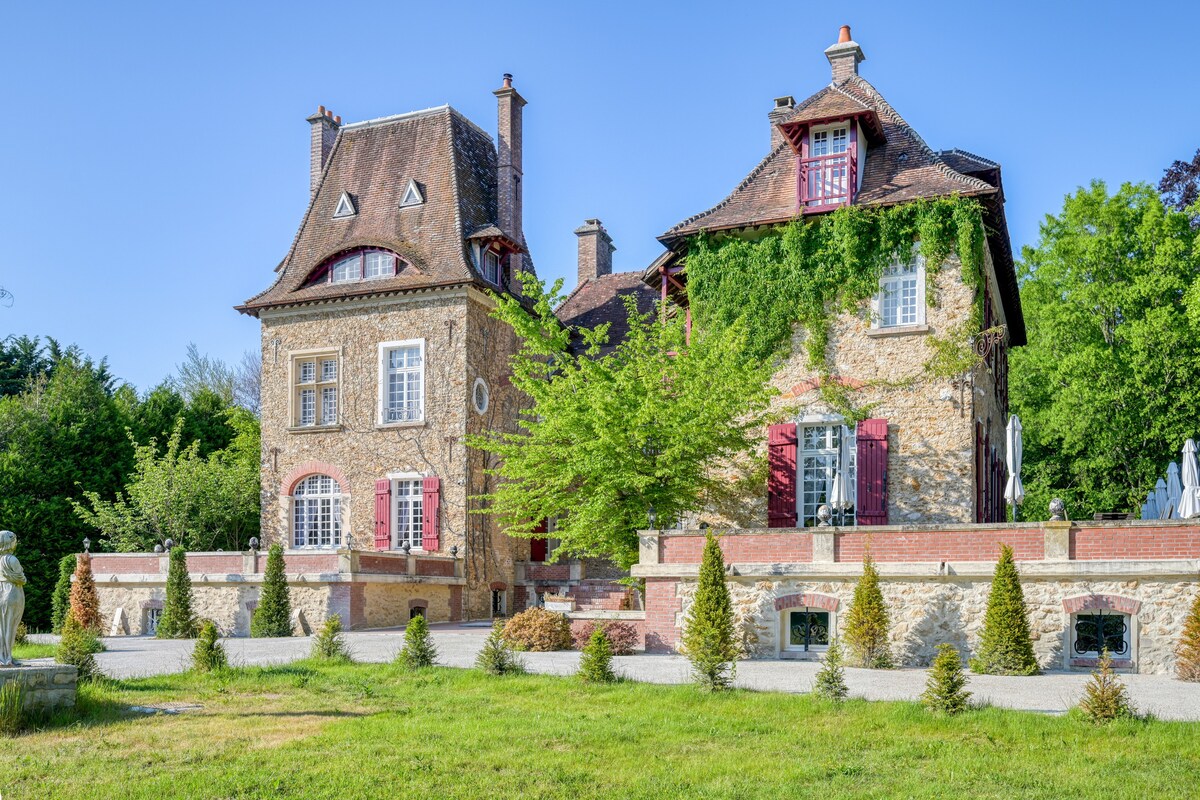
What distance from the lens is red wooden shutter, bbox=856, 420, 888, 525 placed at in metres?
21.6

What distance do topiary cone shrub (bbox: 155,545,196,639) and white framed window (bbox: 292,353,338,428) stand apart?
633 cm

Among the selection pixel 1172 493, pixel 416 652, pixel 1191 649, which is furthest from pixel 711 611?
pixel 1172 493

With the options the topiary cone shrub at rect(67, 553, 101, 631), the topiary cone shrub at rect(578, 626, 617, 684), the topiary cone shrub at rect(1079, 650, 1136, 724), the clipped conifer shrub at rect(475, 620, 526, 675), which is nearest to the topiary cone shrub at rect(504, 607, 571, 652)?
the clipped conifer shrub at rect(475, 620, 526, 675)

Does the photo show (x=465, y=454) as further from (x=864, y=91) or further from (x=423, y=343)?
(x=864, y=91)

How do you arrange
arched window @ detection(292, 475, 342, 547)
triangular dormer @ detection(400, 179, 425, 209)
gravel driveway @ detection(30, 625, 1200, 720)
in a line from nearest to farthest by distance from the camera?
gravel driveway @ detection(30, 625, 1200, 720)
arched window @ detection(292, 475, 342, 547)
triangular dormer @ detection(400, 179, 425, 209)

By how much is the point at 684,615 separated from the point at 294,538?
45.6 feet

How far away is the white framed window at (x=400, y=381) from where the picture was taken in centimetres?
2895

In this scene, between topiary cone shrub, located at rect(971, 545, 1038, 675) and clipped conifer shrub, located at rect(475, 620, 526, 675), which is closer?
clipped conifer shrub, located at rect(475, 620, 526, 675)

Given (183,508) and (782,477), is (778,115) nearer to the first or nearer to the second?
(782,477)

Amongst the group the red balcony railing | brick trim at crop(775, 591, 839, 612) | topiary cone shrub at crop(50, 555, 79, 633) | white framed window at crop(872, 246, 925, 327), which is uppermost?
the red balcony railing

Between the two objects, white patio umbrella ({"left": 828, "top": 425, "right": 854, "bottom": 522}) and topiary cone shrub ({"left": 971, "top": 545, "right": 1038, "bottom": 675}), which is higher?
white patio umbrella ({"left": 828, "top": 425, "right": 854, "bottom": 522})

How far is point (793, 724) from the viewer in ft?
38.6

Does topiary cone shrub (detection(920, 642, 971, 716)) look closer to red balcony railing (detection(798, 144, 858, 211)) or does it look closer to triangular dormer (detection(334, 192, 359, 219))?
red balcony railing (detection(798, 144, 858, 211))

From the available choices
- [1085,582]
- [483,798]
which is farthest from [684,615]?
[483,798]
